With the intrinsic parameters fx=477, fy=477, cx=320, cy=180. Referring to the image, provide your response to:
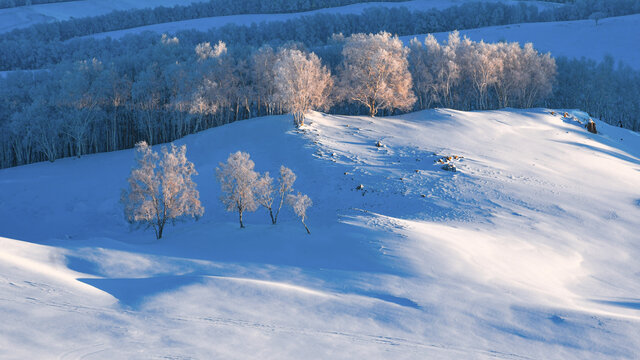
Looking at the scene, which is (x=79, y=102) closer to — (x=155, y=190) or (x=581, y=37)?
(x=155, y=190)

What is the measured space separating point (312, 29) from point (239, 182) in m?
113

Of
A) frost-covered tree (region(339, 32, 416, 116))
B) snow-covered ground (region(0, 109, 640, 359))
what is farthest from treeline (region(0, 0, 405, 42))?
snow-covered ground (region(0, 109, 640, 359))

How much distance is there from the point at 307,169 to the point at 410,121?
23.1m

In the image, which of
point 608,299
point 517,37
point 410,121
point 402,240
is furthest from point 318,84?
point 517,37

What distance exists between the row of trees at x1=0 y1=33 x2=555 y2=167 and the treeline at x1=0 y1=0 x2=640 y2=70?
44.1 m

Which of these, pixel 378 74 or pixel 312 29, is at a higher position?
pixel 312 29

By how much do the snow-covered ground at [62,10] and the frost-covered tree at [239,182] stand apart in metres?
160

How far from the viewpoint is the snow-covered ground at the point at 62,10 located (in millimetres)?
163500

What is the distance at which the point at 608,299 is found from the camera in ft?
73.5

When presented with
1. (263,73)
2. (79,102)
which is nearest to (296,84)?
(263,73)

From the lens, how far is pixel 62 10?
183 m

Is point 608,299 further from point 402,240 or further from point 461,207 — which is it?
point 461,207

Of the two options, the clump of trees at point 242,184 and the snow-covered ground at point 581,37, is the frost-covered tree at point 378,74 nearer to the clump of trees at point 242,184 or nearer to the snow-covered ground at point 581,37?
the clump of trees at point 242,184

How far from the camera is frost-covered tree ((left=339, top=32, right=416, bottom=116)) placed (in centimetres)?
6172
